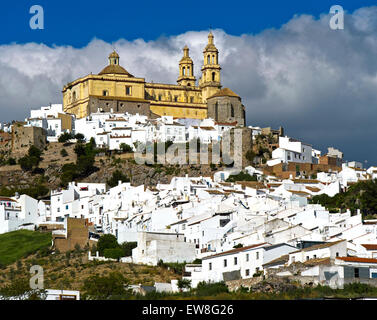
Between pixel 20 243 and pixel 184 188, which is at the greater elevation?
pixel 184 188

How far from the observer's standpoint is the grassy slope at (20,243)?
49344mm

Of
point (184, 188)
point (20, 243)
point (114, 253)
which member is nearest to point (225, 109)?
point (184, 188)

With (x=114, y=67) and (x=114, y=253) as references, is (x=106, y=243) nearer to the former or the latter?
(x=114, y=253)

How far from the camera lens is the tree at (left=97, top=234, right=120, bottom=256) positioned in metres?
46.5

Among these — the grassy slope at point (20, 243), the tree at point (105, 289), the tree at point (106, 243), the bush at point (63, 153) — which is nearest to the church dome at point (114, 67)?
the bush at point (63, 153)

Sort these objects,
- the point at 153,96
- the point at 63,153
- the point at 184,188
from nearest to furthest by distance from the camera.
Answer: the point at 184,188
the point at 63,153
the point at 153,96

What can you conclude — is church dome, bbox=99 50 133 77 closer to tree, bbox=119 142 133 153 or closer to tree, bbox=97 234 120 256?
tree, bbox=119 142 133 153

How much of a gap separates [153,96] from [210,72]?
757cm

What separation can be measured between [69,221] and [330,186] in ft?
67.2

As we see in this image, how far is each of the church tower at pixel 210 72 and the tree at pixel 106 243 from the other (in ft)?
149

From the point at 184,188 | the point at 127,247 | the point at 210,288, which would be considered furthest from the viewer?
the point at 184,188

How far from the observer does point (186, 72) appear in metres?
96.9

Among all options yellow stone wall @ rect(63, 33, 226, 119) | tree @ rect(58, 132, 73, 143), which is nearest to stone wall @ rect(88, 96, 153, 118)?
yellow stone wall @ rect(63, 33, 226, 119)
